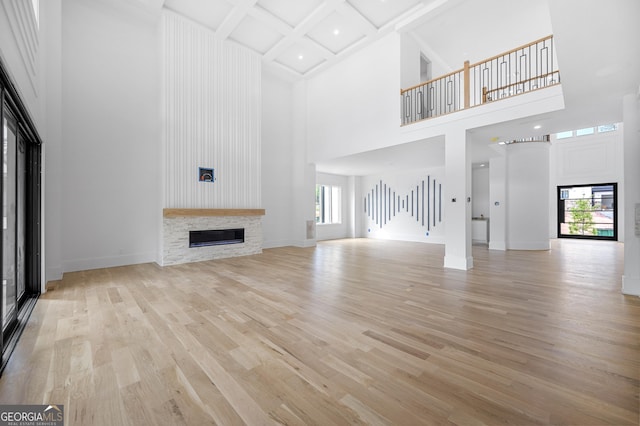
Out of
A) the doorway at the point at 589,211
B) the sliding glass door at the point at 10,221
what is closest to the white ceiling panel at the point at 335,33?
the sliding glass door at the point at 10,221

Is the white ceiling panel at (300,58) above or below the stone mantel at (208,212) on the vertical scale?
above

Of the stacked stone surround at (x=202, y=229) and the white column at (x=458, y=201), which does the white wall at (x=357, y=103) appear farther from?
the stacked stone surround at (x=202, y=229)

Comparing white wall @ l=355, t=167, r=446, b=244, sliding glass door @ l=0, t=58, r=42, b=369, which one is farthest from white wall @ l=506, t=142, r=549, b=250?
sliding glass door @ l=0, t=58, r=42, b=369

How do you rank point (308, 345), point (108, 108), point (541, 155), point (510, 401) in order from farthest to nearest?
point (541, 155)
point (108, 108)
point (308, 345)
point (510, 401)

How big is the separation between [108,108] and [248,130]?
277 cm

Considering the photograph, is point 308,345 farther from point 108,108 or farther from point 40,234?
point 108,108

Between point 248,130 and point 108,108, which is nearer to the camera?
point 108,108

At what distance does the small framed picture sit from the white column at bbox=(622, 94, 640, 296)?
6884 mm

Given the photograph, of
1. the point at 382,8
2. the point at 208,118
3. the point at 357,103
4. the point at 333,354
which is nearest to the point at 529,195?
the point at 357,103

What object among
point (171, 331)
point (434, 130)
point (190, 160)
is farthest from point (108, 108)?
point (434, 130)

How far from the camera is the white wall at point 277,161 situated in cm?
805

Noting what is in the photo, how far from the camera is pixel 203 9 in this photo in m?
5.61

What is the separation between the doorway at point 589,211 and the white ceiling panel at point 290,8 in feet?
38.4

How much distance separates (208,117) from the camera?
20.2ft
